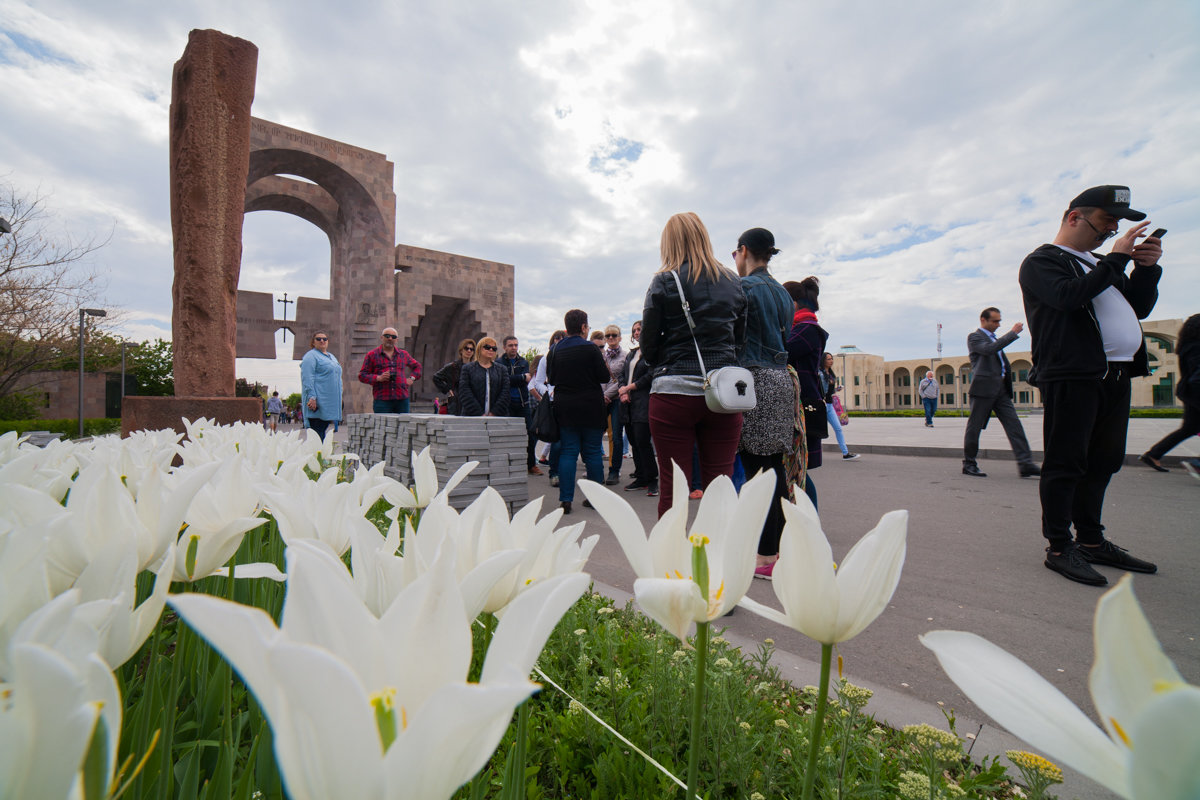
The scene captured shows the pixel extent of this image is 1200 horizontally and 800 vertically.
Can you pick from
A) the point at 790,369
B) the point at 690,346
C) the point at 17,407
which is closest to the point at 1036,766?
the point at 690,346

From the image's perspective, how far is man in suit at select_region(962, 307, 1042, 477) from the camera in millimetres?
6739

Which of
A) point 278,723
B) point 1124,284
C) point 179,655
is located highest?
point 1124,284

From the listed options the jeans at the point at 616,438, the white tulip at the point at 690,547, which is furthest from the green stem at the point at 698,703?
the jeans at the point at 616,438

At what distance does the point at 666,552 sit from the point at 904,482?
7.00 meters

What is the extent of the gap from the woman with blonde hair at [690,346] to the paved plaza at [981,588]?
2.67ft

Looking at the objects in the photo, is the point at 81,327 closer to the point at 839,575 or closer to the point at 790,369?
the point at 790,369

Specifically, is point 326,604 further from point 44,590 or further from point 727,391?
point 727,391

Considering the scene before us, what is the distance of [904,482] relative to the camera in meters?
6.73

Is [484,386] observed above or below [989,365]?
below

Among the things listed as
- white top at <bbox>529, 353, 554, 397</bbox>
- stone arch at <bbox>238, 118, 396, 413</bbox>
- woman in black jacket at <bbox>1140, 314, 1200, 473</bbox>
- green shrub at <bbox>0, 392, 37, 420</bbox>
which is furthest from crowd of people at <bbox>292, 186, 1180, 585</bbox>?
green shrub at <bbox>0, 392, 37, 420</bbox>

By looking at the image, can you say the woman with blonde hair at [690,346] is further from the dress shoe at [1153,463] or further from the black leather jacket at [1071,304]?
the dress shoe at [1153,463]

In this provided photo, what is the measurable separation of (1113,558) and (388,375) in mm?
7444

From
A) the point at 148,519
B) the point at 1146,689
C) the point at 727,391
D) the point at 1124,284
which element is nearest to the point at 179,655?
the point at 148,519

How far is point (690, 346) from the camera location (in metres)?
3.11
